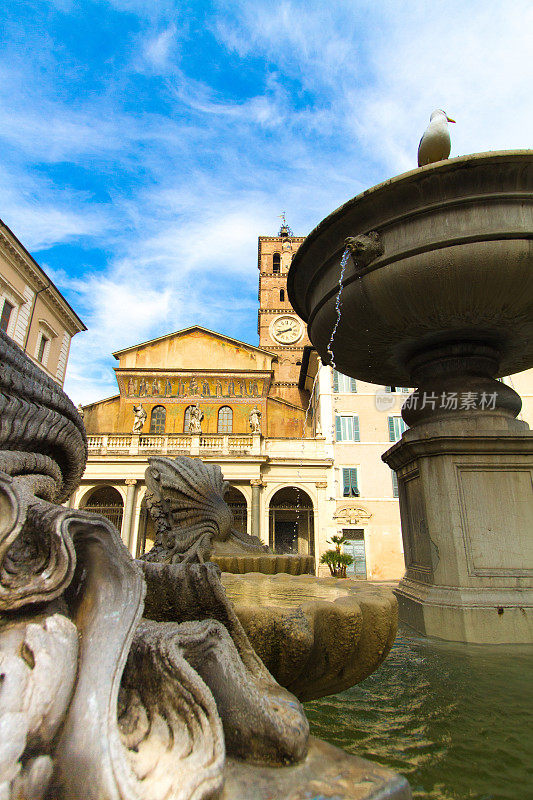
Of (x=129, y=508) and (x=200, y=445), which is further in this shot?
(x=200, y=445)

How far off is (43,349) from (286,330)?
23938 millimetres

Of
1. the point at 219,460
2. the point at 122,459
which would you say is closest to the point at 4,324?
the point at 122,459

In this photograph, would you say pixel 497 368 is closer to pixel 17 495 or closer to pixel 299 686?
pixel 299 686

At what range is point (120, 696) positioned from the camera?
96cm

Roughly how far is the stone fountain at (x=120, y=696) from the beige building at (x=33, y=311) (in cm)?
2062

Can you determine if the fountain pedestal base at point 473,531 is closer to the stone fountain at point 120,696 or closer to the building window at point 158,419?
the stone fountain at point 120,696

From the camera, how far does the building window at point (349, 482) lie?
21.0 meters

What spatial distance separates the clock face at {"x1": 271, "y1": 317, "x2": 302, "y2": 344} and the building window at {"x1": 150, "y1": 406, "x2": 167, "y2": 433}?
56.1 ft

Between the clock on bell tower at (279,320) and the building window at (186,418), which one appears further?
the clock on bell tower at (279,320)

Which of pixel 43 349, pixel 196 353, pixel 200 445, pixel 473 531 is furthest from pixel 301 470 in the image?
pixel 473 531

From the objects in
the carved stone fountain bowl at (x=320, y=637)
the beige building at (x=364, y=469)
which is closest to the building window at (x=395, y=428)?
the beige building at (x=364, y=469)

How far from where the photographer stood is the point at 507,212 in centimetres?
332

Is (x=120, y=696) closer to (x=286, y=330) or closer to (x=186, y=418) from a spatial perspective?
(x=186, y=418)

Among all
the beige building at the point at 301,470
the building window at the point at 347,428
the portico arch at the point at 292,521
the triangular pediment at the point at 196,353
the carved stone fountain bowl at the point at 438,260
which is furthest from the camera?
the triangular pediment at the point at 196,353
